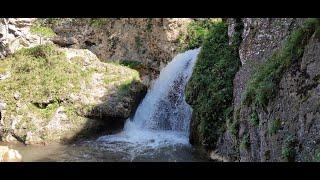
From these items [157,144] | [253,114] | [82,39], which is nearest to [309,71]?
[253,114]

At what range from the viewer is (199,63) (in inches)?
746

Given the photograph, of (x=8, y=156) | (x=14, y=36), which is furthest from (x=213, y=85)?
(x=14, y=36)

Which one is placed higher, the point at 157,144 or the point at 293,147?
the point at 293,147

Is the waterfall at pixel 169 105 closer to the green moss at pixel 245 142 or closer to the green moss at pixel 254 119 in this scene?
the green moss at pixel 245 142

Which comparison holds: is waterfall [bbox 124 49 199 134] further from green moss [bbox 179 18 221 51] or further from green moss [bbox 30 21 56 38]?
green moss [bbox 30 21 56 38]

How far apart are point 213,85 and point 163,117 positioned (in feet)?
15.9

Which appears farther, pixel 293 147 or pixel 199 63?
pixel 199 63

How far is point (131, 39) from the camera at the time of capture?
2650 cm

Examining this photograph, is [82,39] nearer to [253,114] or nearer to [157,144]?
[157,144]

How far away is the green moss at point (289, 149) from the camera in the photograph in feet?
26.1

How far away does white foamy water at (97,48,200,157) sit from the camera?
18.7 meters
